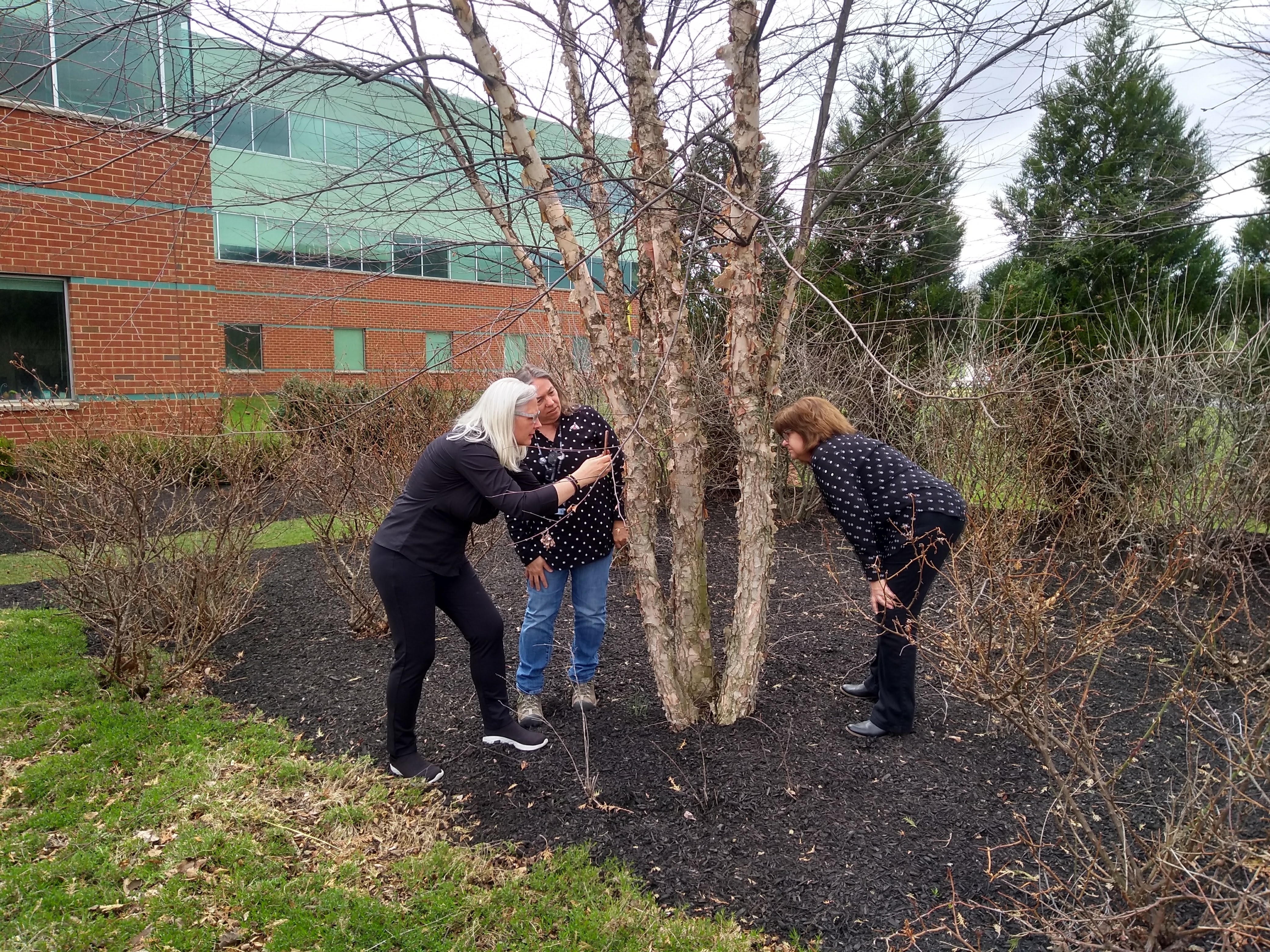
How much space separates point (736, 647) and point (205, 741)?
8.45 feet

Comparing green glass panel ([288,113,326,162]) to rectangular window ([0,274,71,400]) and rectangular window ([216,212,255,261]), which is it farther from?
rectangular window ([0,274,71,400])

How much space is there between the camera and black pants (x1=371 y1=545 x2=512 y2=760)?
→ 10.0 feet

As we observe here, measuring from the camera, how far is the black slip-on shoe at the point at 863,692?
388 cm

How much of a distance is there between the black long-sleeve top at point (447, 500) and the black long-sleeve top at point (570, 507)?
1.20ft

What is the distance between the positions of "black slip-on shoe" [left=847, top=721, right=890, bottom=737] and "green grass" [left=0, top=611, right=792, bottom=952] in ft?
4.23

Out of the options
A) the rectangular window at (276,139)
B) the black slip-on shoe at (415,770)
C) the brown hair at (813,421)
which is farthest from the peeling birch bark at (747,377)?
the rectangular window at (276,139)

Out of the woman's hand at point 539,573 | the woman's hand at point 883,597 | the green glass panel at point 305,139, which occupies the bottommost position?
the woman's hand at point 883,597

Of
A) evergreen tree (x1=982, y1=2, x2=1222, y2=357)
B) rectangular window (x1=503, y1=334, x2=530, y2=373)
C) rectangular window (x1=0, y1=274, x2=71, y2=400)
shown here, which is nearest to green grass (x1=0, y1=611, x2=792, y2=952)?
rectangular window (x1=503, y1=334, x2=530, y2=373)

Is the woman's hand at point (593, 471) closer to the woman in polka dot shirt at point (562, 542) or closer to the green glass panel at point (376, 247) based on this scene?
the woman in polka dot shirt at point (562, 542)

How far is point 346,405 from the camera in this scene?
6.03 m

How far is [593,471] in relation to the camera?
10.3 ft

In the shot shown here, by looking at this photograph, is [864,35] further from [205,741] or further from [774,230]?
[205,741]

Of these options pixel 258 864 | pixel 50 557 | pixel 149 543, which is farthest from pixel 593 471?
pixel 50 557

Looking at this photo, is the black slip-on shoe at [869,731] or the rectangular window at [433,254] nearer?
the black slip-on shoe at [869,731]
